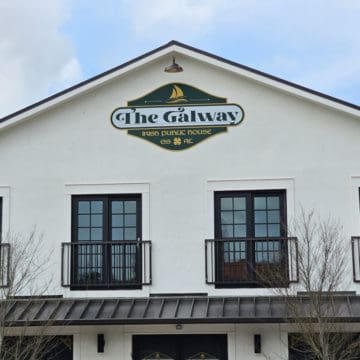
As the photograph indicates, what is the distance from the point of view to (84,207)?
1836 centimetres

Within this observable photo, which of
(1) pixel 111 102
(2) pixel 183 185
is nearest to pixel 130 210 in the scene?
(2) pixel 183 185

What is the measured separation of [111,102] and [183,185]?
2.40m

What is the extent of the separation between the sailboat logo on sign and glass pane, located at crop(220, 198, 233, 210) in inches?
54.2

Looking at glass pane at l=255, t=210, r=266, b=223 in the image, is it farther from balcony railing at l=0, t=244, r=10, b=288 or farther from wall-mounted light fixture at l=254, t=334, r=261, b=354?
balcony railing at l=0, t=244, r=10, b=288

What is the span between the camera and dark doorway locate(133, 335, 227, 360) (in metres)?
17.4

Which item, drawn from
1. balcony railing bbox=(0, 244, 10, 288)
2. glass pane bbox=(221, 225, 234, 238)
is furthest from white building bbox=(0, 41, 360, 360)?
balcony railing bbox=(0, 244, 10, 288)

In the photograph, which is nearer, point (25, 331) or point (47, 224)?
point (25, 331)

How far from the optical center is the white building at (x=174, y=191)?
17.5m

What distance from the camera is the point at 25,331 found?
1675 centimetres

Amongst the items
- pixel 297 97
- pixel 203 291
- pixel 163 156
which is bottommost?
pixel 203 291

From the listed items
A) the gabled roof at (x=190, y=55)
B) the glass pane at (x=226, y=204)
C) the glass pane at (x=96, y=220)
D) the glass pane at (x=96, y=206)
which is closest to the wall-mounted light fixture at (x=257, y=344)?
the glass pane at (x=226, y=204)

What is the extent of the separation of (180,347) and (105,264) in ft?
7.55

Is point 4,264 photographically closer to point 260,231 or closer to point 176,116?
point 176,116

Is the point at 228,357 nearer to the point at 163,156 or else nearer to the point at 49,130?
the point at 163,156
